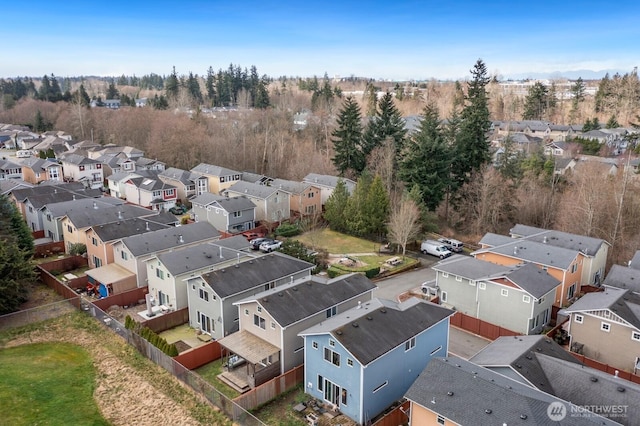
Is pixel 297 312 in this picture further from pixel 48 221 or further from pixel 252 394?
pixel 48 221

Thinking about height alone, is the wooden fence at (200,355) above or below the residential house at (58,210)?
below

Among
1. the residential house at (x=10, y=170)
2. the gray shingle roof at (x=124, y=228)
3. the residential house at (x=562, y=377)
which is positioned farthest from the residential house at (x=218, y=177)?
the residential house at (x=562, y=377)

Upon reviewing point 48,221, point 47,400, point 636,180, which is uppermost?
point 636,180

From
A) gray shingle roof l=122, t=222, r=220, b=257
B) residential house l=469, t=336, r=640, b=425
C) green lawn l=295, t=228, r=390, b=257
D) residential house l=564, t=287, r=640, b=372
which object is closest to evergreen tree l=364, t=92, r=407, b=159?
green lawn l=295, t=228, r=390, b=257

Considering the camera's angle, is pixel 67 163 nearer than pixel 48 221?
No

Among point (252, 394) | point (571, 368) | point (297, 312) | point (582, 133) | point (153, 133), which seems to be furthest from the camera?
point (582, 133)

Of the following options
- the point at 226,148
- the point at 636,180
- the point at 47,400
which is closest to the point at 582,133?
the point at 636,180

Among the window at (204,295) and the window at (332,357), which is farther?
the window at (204,295)

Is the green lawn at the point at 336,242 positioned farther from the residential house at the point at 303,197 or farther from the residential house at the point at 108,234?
the residential house at the point at 108,234
